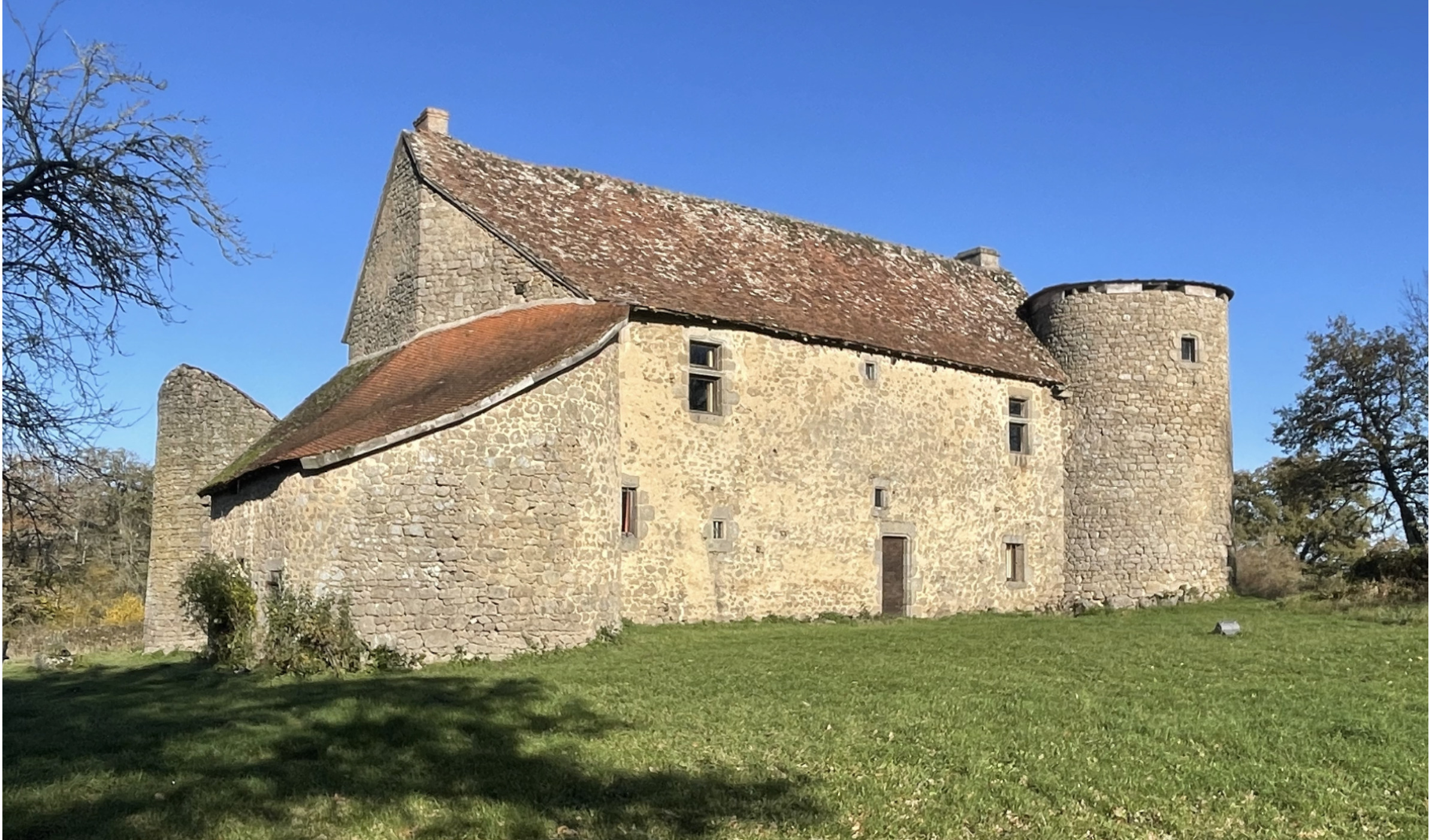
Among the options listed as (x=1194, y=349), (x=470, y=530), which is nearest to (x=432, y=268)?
(x=470, y=530)

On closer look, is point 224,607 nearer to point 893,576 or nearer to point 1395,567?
point 893,576

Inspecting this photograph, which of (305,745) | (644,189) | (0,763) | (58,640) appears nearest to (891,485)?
(644,189)

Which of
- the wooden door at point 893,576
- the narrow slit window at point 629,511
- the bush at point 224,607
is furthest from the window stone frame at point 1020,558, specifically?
the bush at point 224,607

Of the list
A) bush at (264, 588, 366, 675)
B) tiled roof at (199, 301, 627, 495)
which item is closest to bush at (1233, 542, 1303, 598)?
tiled roof at (199, 301, 627, 495)

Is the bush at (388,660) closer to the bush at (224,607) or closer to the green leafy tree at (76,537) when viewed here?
the bush at (224,607)

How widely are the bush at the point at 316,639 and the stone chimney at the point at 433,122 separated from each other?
10635mm

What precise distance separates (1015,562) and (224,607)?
49.9ft

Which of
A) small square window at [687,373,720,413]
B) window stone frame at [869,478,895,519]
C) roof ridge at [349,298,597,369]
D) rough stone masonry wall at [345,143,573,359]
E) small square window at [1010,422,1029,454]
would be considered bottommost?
window stone frame at [869,478,895,519]

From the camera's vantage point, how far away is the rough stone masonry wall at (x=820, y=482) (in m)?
18.2

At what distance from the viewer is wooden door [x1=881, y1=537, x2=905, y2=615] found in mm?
21250

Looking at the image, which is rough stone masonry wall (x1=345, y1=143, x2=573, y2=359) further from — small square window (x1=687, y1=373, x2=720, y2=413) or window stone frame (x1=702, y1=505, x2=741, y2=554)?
window stone frame (x1=702, y1=505, x2=741, y2=554)

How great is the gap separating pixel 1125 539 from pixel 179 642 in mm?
19479

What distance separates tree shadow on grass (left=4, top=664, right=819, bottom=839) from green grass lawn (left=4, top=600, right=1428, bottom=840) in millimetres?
30

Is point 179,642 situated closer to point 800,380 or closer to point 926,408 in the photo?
point 800,380
